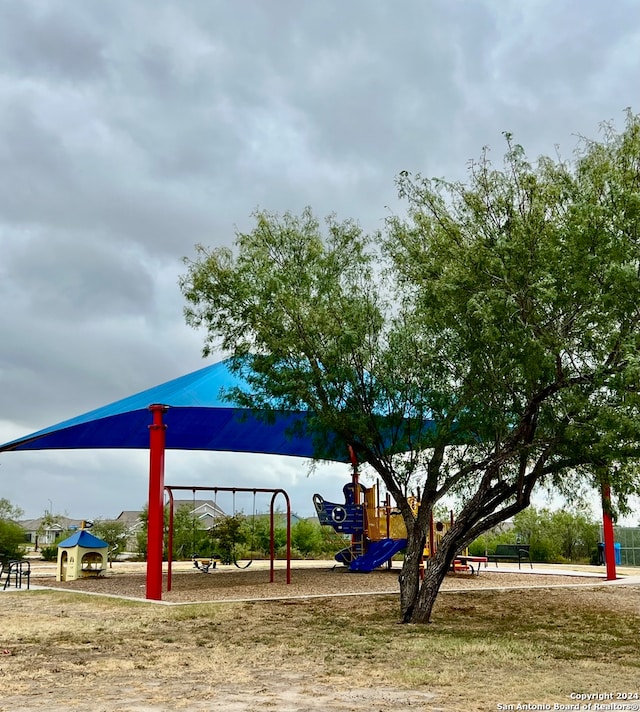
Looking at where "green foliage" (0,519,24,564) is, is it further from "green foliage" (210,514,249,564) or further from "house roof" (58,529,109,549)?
"green foliage" (210,514,249,564)

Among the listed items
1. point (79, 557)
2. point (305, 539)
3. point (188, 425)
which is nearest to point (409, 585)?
point (188, 425)

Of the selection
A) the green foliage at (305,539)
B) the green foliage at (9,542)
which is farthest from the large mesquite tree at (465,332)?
the green foliage at (305,539)

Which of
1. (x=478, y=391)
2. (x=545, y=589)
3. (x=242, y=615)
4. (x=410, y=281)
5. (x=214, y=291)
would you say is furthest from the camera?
(x=545, y=589)

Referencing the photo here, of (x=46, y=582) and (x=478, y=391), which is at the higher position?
(x=478, y=391)

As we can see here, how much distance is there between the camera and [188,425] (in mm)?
18578

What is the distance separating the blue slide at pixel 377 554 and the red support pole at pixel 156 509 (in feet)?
23.4

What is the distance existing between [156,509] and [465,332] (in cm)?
698

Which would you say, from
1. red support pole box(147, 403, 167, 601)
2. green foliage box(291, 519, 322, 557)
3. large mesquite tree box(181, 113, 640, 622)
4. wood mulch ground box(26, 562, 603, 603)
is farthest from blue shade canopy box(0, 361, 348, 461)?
green foliage box(291, 519, 322, 557)

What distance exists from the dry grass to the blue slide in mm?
6251

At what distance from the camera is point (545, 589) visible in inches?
644

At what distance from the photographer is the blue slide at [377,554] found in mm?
19562

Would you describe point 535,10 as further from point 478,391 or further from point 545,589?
point 545,589

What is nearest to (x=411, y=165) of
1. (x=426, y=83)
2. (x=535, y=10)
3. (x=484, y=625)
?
(x=426, y=83)

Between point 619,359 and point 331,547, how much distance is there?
2499 centimetres
